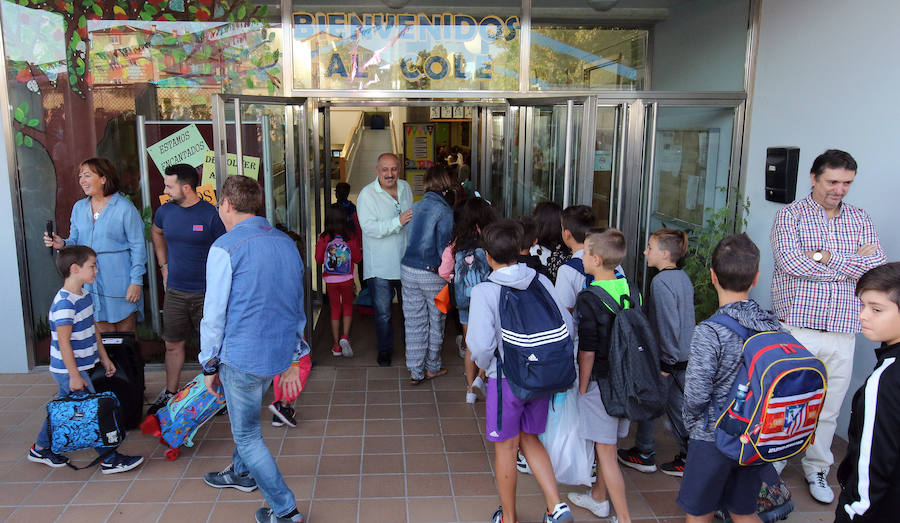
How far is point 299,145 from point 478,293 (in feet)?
9.59

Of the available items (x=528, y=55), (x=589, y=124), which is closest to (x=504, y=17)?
(x=528, y=55)

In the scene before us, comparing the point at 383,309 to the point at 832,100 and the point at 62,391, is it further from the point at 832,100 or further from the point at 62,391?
the point at 832,100

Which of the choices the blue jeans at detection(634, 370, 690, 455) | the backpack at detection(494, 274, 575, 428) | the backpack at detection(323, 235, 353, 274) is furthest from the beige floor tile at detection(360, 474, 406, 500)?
the backpack at detection(323, 235, 353, 274)

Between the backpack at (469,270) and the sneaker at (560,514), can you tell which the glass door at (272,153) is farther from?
the sneaker at (560,514)

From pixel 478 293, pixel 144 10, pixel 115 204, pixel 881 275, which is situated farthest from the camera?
pixel 144 10

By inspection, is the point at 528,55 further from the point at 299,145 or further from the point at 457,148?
the point at 457,148

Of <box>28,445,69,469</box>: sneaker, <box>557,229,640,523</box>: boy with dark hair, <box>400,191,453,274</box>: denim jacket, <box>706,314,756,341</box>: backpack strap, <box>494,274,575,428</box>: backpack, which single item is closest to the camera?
<box>706,314,756,341</box>: backpack strap

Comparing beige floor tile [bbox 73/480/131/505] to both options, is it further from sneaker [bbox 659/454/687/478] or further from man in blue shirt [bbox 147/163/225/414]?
sneaker [bbox 659/454/687/478]

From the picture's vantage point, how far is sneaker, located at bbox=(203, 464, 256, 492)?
3494mm

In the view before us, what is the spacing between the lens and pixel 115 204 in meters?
4.41

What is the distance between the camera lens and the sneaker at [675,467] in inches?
145

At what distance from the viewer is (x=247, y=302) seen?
2.87 m

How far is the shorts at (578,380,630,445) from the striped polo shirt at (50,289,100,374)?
104 inches

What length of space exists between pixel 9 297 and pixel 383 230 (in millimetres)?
2873
